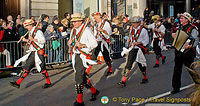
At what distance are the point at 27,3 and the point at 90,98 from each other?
10.1m

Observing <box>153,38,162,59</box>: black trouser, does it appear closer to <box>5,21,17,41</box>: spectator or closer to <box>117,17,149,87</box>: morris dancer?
<box>117,17,149,87</box>: morris dancer

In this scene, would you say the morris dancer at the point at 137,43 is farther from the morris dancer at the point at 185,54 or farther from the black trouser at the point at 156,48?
the black trouser at the point at 156,48

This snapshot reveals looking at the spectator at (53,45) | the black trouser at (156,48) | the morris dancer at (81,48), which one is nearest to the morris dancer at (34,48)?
the morris dancer at (81,48)

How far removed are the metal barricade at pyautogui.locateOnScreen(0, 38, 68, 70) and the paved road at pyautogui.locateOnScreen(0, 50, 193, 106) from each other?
1.01 m

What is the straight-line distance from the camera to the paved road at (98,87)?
20.7ft

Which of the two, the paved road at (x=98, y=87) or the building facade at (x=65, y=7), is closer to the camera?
the paved road at (x=98, y=87)

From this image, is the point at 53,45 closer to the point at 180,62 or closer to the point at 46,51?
the point at 46,51

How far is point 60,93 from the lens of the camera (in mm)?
7125

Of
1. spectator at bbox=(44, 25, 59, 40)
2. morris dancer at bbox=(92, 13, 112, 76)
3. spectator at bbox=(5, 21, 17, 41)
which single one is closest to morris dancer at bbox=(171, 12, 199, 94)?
morris dancer at bbox=(92, 13, 112, 76)

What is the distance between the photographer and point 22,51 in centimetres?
1016

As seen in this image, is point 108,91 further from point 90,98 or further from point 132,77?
point 132,77

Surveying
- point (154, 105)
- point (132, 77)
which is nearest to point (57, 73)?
point (132, 77)

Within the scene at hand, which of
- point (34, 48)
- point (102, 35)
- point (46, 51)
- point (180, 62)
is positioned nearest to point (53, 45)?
point (46, 51)

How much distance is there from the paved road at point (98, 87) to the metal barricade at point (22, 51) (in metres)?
1.01
